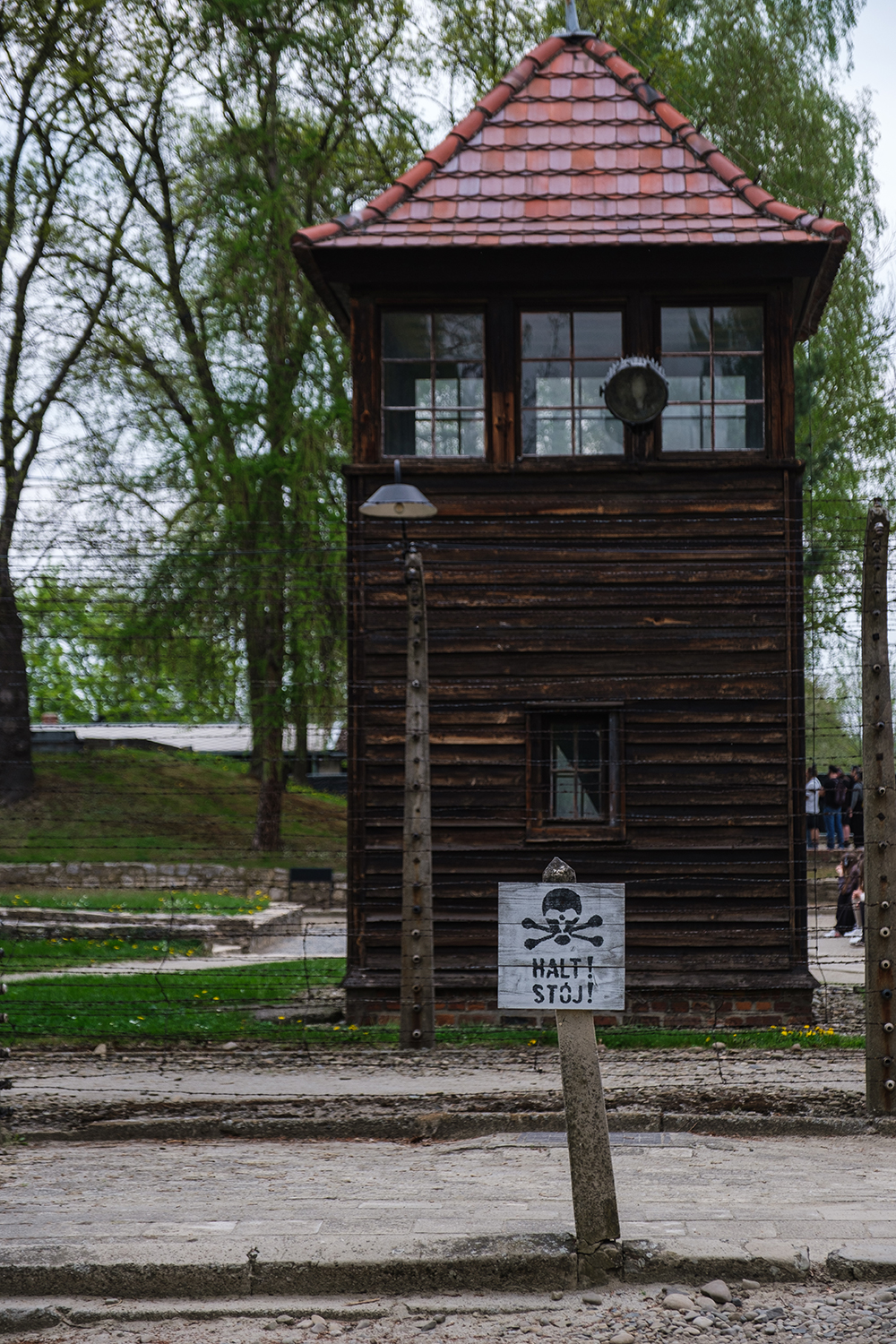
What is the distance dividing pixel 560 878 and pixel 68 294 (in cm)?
2398

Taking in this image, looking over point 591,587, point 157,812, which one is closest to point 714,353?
point 591,587

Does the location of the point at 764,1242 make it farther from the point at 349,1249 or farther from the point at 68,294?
the point at 68,294

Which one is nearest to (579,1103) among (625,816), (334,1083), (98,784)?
(334,1083)

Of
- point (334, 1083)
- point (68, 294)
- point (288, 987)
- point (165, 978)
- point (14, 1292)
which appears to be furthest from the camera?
point (68, 294)

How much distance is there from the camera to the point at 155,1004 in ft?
43.0

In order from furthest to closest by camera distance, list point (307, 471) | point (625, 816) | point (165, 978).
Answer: point (307, 471) → point (165, 978) → point (625, 816)

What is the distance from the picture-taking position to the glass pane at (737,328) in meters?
12.5

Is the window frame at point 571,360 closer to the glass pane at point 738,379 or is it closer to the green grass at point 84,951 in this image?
the glass pane at point 738,379

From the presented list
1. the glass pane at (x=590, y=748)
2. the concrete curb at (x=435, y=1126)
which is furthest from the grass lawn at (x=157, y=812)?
the concrete curb at (x=435, y=1126)

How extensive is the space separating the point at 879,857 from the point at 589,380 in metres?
5.87

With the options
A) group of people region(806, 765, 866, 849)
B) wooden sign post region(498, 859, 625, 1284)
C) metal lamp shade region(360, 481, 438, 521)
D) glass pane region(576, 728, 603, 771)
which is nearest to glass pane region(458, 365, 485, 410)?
metal lamp shade region(360, 481, 438, 521)

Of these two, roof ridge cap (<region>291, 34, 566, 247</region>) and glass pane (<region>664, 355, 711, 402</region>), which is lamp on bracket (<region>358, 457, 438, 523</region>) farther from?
glass pane (<region>664, 355, 711, 402</region>)

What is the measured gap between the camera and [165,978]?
48.6ft

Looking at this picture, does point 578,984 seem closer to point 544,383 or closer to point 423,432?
point 423,432
